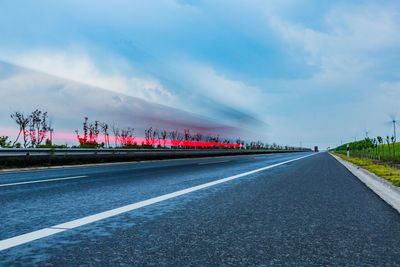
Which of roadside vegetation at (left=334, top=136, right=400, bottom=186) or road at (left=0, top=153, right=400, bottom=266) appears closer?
road at (left=0, top=153, right=400, bottom=266)

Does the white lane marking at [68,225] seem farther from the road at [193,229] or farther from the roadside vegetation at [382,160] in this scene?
the roadside vegetation at [382,160]

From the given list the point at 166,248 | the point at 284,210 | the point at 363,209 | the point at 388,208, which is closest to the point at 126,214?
the point at 166,248

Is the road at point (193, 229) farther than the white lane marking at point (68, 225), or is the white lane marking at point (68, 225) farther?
the white lane marking at point (68, 225)

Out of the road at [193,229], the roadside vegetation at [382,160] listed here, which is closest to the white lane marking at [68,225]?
the road at [193,229]

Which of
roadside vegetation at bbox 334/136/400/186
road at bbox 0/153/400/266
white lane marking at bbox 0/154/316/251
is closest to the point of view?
road at bbox 0/153/400/266

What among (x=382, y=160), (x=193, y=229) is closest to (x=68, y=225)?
(x=193, y=229)

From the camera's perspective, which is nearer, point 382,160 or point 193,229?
point 193,229

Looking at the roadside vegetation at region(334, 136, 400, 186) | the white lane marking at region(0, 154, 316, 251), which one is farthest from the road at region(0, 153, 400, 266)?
the roadside vegetation at region(334, 136, 400, 186)

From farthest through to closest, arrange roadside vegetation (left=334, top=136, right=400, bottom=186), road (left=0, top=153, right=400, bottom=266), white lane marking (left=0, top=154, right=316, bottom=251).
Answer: roadside vegetation (left=334, top=136, right=400, bottom=186), white lane marking (left=0, top=154, right=316, bottom=251), road (left=0, top=153, right=400, bottom=266)

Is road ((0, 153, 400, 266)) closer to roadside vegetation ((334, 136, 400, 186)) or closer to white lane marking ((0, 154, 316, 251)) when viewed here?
white lane marking ((0, 154, 316, 251))

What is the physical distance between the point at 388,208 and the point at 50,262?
16.7ft

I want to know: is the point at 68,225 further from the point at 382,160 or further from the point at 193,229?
the point at 382,160

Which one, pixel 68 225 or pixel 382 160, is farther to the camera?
pixel 382 160

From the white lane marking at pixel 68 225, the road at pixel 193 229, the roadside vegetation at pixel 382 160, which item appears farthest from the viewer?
the roadside vegetation at pixel 382 160
